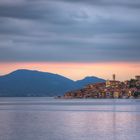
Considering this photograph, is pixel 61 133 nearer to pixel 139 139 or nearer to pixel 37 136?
pixel 37 136

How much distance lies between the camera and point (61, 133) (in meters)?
75.3

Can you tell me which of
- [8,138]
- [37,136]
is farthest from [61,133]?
[8,138]

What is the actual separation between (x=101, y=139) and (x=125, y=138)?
3949mm

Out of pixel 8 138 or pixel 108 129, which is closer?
pixel 8 138

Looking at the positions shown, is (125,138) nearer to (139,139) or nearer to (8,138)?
(139,139)

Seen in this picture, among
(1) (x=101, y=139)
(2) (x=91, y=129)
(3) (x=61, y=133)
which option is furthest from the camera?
(2) (x=91, y=129)

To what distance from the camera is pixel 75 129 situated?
82062 millimetres

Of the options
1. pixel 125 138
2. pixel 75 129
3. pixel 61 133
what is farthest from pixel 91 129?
pixel 125 138

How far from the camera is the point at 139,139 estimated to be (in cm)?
6756

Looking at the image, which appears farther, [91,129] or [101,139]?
[91,129]

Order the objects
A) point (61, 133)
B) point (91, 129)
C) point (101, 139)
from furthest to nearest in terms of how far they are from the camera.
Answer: point (91, 129), point (61, 133), point (101, 139)

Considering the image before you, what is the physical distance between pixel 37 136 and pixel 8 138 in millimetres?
4759

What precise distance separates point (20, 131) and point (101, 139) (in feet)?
57.0

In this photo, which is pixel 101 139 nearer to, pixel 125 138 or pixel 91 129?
pixel 125 138
